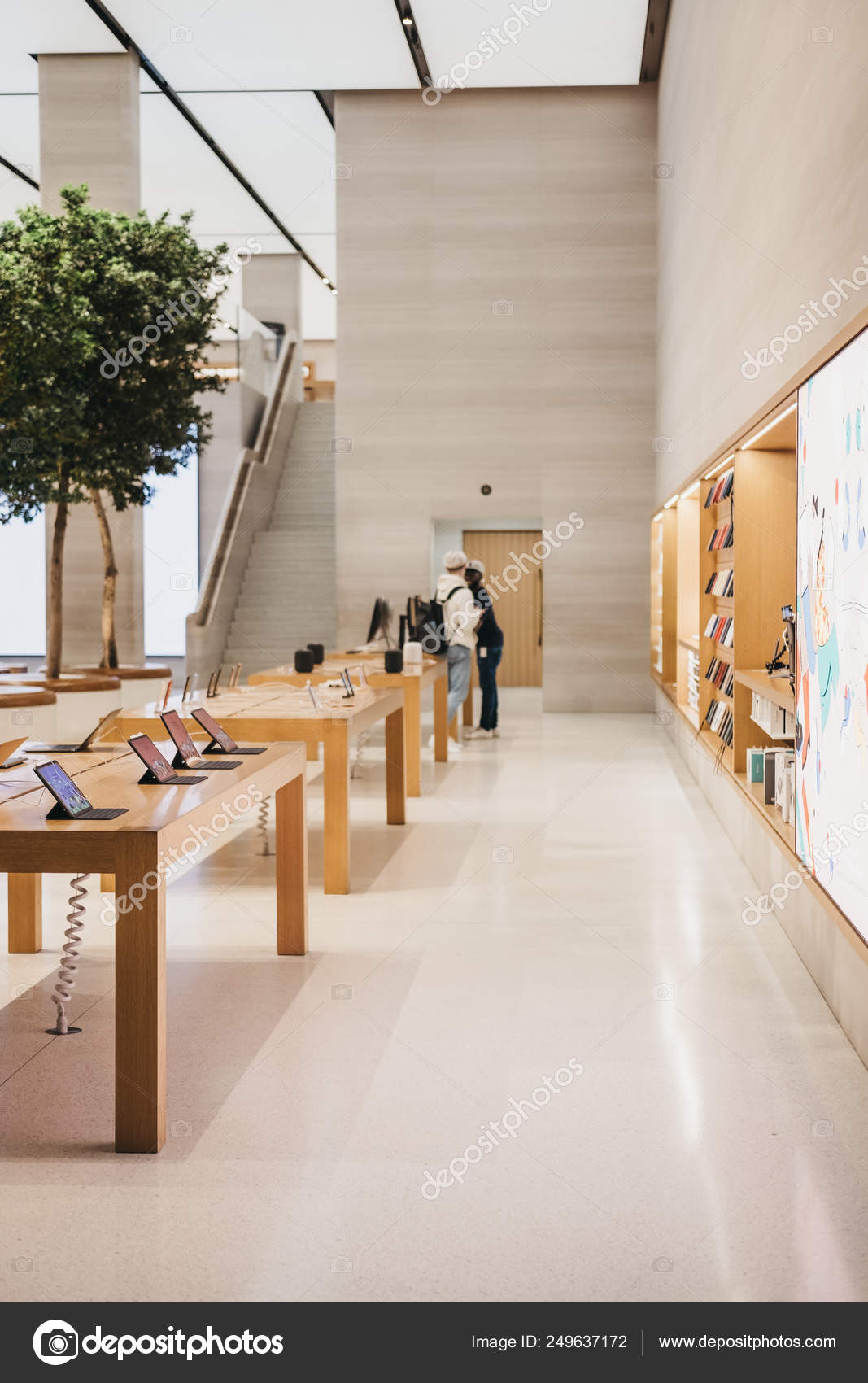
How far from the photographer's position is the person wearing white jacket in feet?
34.7

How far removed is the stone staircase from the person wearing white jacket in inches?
182

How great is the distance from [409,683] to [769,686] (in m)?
3.56

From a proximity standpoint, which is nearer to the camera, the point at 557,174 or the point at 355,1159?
the point at 355,1159

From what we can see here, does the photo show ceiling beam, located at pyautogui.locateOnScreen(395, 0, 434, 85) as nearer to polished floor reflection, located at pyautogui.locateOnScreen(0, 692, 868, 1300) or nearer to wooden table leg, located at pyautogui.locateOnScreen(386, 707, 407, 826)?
wooden table leg, located at pyautogui.locateOnScreen(386, 707, 407, 826)

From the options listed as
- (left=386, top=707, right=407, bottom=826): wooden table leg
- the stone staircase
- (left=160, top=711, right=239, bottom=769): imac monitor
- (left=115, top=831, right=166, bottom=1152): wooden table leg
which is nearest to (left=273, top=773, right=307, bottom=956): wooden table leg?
(left=160, top=711, right=239, bottom=769): imac monitor

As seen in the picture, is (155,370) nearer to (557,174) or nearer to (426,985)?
(557,174)

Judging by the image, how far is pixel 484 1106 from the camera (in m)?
3.22

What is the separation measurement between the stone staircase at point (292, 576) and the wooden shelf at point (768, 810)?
9579 mm

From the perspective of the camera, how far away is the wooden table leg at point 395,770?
7.11 meters
